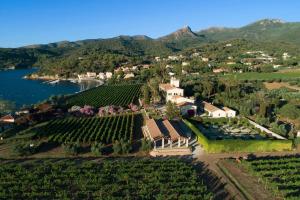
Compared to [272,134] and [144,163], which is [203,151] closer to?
[144,163]

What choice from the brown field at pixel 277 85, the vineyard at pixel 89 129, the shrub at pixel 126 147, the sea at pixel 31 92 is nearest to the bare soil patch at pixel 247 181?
the shrub at pixel 126 147

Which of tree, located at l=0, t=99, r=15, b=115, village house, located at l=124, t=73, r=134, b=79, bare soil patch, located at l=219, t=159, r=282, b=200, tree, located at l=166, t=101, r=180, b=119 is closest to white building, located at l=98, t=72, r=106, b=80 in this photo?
village house, located at l=124, t=73, r=134, b=79

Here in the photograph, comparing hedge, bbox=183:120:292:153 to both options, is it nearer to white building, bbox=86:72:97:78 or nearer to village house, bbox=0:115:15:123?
village house, bbox=0:115:15:123

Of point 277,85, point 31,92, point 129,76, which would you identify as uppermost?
point 129,76

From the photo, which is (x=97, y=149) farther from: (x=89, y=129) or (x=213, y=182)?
(x=213, y=182)

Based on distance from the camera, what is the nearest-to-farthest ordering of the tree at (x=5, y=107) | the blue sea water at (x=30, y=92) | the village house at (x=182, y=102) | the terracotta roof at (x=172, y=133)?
the terracotta roof at (x=172, y=133) < the tree at (x=5, y=107) < the village house at (x=182, y=102) < the blue sea water at (x=30, y=92)

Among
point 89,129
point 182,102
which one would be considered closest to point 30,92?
point 182,102

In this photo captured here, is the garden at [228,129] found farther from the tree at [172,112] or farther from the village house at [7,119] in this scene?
the village house at [7,119]
